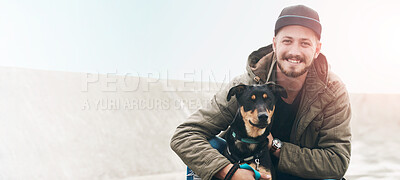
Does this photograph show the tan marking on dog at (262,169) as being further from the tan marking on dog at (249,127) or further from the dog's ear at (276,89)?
the dog's ear at (276,89)

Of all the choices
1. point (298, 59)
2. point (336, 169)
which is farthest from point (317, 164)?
point (298, 59)

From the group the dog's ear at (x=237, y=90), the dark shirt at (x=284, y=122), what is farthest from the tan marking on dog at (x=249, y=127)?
the dark shirt at (x=284, y=122)

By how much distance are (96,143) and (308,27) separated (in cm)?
483

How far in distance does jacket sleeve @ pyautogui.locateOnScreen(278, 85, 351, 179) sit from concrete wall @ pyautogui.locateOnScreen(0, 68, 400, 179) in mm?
3221

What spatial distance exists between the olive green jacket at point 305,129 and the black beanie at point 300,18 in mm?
296

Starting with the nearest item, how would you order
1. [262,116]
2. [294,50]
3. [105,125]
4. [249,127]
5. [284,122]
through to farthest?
[262,116]
[249,127]
[294,50]
[284,122]
[105,125]

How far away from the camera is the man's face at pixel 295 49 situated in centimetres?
206

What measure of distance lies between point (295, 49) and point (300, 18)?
0.21 m

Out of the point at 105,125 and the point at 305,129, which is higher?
the point at 305,129

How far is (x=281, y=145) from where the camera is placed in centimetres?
207

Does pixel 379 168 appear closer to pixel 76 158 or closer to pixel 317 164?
pixel 317 164

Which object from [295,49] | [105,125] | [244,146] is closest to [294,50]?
[295,49]

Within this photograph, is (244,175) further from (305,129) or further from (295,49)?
(295,49)

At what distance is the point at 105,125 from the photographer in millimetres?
6355
